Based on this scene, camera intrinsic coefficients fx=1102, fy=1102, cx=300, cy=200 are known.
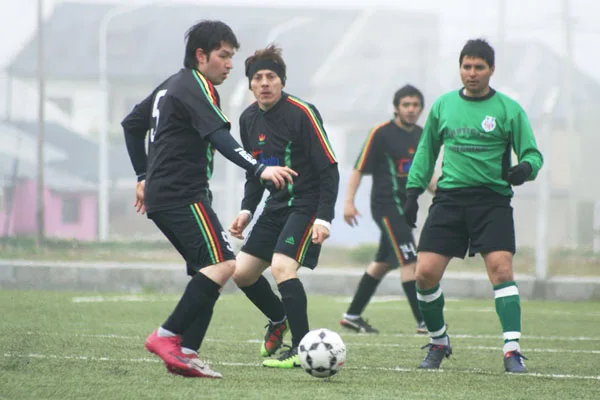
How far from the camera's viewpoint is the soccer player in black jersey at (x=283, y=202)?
6730 mm

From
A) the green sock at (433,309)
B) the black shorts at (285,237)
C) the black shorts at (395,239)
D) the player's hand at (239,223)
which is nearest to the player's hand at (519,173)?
the green sock at (433,309)

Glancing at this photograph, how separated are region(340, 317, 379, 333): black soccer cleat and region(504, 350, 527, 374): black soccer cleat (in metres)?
3.14

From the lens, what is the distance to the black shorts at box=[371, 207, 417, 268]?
9.69 metres

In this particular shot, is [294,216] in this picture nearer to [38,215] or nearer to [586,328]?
[586,328]

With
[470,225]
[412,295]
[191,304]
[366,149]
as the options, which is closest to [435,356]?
[470,225]

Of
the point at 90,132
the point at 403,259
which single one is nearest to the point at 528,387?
the point at 403,259

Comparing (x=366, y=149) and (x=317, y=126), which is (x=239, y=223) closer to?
(x=317, y=126)

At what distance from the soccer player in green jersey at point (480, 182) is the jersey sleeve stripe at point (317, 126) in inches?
26.6

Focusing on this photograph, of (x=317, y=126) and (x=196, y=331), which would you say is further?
(x=317, y=126)

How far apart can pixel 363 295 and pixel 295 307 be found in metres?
3.22

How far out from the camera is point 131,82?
21.8 m

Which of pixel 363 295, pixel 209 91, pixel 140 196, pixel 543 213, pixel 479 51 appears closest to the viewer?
pixel 209 91

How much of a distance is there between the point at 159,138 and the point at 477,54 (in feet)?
6.82

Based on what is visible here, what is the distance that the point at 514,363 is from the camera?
651 cm
